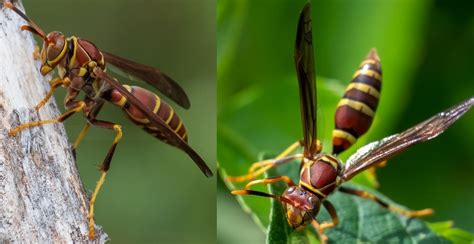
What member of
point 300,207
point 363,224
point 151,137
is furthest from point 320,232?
point 151,137

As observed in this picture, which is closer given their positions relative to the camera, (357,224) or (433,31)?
(357,224)

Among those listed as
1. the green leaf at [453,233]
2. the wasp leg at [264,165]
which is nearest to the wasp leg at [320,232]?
the wasp leg at [264,165]

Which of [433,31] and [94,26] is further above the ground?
[94,26]

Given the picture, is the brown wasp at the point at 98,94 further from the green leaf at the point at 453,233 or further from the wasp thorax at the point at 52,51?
the green leaf at the point at 453,233

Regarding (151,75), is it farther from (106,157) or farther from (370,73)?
(370,73)

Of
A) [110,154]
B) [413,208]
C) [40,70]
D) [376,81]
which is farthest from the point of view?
[413,208]

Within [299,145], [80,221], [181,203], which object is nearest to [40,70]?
[80,221]

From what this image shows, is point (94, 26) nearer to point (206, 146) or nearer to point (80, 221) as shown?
point (206, 146)
